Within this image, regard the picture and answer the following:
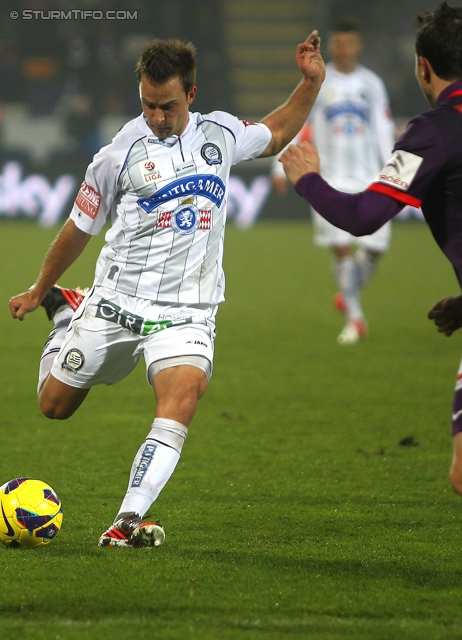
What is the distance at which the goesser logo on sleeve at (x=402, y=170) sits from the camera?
313 cm

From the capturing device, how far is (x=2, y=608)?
3.12m

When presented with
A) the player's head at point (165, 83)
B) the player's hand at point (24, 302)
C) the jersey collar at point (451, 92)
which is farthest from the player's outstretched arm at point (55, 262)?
the jersey collar at point (451, 92)

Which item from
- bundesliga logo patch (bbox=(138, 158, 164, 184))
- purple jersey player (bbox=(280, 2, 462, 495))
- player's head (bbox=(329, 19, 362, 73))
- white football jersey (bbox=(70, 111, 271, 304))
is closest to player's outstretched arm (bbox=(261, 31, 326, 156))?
white football jersey (bbox=(70, 111, 271, 304))

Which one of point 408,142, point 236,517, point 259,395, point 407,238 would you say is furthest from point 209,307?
point 407,238

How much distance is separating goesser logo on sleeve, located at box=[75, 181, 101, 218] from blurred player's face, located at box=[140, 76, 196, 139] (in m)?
0.34

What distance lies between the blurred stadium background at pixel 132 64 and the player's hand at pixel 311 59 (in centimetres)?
1619

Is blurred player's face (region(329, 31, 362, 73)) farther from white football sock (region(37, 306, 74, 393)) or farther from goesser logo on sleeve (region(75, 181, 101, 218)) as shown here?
goesser logo on sleeve (region(75, 181, 101, 218))

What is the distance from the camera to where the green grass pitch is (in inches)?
122

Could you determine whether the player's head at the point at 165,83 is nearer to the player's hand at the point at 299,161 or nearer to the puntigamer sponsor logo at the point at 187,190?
the puntigamer sponsor logo at the point at 187,190

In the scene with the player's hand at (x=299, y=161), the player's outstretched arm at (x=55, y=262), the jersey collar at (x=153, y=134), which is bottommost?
the player's outstretched arm at (x=55, y=262)

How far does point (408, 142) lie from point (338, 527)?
5.72 ft

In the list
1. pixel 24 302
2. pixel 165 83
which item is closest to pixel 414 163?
pixel 165 83

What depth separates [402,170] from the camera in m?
Result: 3.14

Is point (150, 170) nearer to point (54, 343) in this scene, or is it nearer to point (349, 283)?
point (54, 343)
